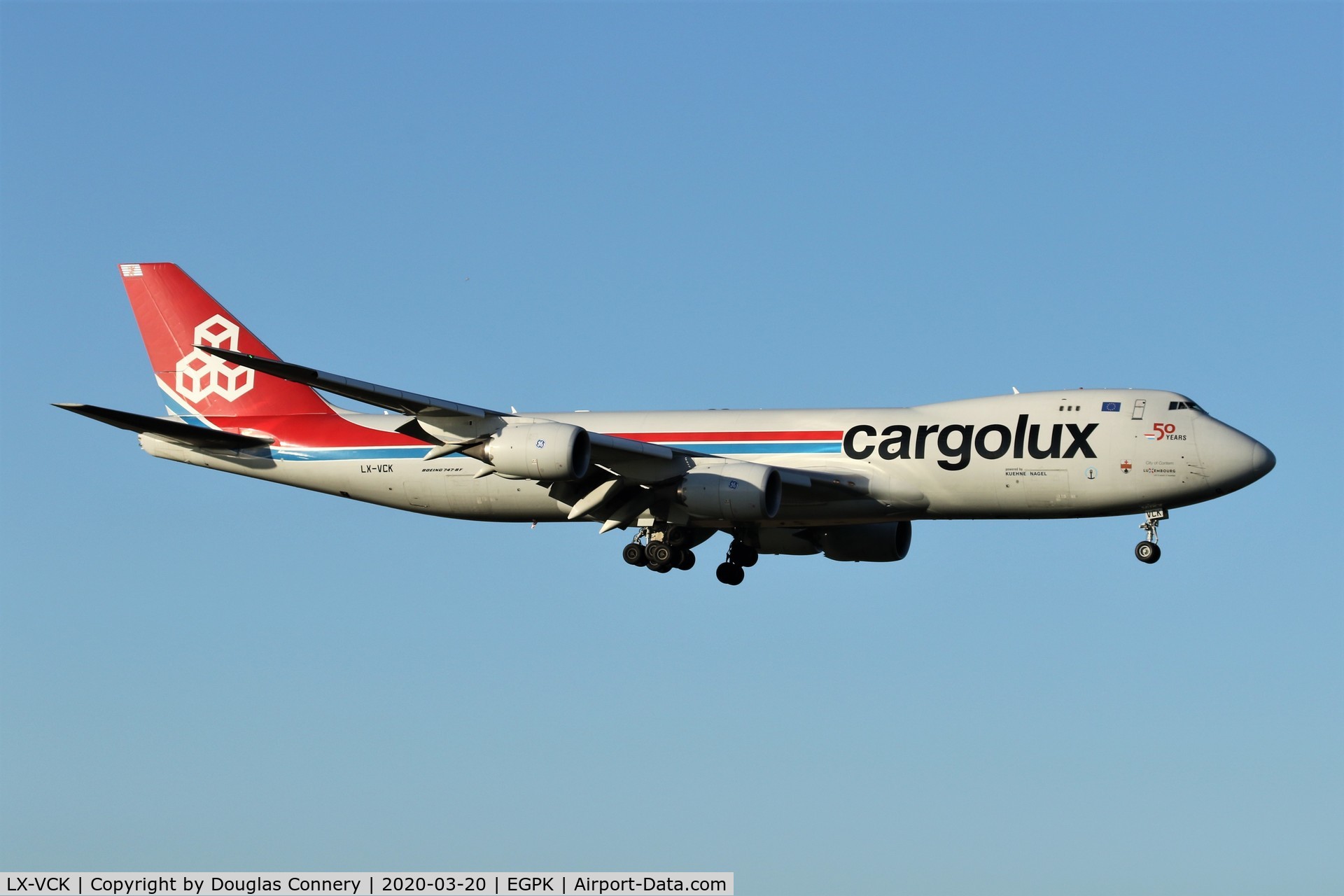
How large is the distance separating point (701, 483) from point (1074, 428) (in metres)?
9.99

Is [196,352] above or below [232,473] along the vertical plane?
above

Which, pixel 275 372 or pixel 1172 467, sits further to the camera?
pixel 1172 467

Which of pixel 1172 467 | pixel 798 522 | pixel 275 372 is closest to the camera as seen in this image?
pixel 275 372

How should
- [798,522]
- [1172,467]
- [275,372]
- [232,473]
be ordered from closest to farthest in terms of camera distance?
[275,372] → [1172,467] → [798,522] → [232,473]

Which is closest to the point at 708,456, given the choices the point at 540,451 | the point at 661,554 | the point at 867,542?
the point at 661,554

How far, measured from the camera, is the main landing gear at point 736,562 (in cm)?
5331

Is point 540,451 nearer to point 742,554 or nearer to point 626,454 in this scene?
point 626,454

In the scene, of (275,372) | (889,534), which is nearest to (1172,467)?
(889,534)

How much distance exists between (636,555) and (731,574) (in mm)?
4992

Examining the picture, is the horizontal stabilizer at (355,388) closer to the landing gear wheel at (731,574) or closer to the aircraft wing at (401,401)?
the aircraft wing at (401,401)

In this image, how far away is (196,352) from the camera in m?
53.8

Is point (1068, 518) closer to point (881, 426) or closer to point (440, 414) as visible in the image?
point (881, 426)

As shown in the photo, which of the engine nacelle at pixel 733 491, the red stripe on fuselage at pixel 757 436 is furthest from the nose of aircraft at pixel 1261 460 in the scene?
the engine nacelle at pixel 733 491

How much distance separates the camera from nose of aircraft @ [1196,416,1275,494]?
45.0m
